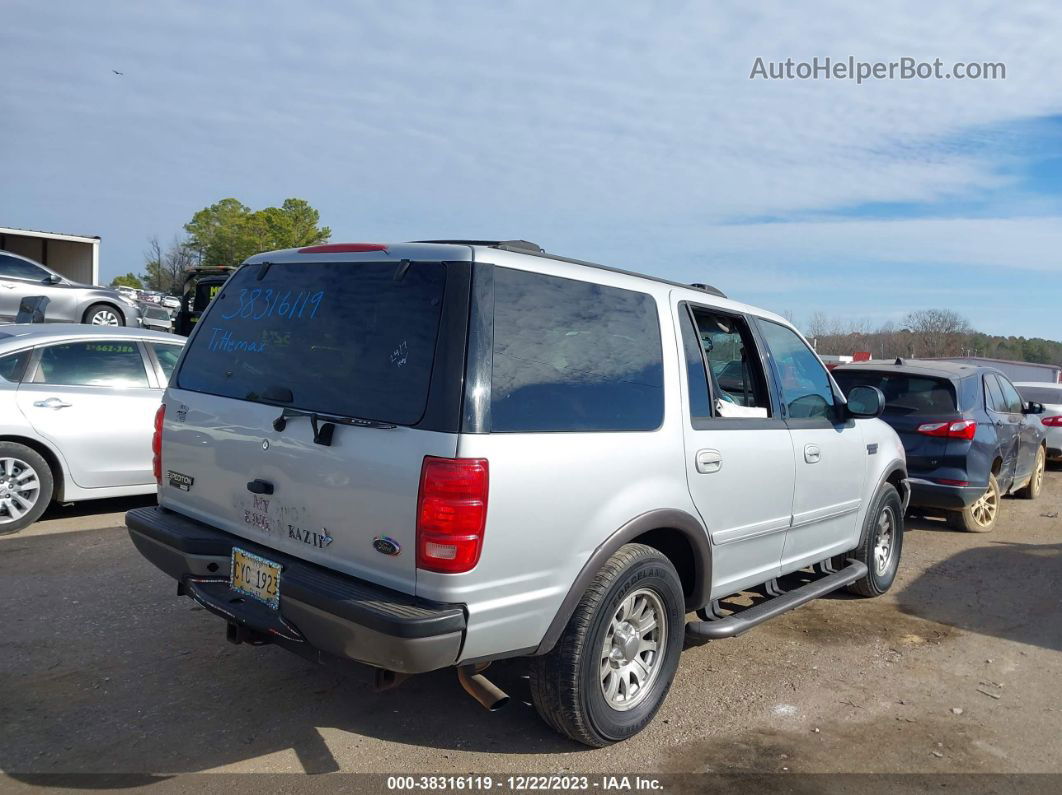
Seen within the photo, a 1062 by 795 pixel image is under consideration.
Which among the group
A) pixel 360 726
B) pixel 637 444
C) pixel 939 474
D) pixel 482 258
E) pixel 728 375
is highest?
pixel 482 258

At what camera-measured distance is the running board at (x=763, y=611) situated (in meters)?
4.01

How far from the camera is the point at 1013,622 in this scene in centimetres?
554

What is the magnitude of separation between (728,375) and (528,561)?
74.8 inches

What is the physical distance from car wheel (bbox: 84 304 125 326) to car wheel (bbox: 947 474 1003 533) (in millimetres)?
13741

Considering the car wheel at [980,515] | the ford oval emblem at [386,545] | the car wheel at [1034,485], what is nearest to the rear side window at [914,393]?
the car wheel at [980,515]

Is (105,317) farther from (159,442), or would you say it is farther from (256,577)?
(256,577)

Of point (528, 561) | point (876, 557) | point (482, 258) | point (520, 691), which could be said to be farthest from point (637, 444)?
point (876, 557)

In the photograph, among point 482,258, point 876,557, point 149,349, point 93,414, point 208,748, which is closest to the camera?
point 482,258

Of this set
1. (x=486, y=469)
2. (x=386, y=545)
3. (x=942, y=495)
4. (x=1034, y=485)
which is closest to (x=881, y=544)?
(x=942, y=495)

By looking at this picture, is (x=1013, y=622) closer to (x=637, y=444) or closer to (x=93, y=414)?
(x=637, y=444)

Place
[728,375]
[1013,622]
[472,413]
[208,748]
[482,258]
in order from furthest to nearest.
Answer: [1013,622]
[728,375]
[208,748]
[482,258]
[472,413]

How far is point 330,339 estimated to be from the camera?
11.0 ft

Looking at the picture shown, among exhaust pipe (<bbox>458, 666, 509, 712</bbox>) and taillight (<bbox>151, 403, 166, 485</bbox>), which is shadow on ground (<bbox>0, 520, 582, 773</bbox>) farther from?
taillight (<bbox>151, 403, 166, 485</bbox>)

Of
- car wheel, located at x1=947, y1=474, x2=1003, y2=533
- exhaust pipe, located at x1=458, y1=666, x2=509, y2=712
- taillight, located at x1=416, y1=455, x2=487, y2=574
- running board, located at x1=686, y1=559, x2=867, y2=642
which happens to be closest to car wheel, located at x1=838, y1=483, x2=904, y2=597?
running board, located at x1=686, y1=559, x2=867, y2=642
